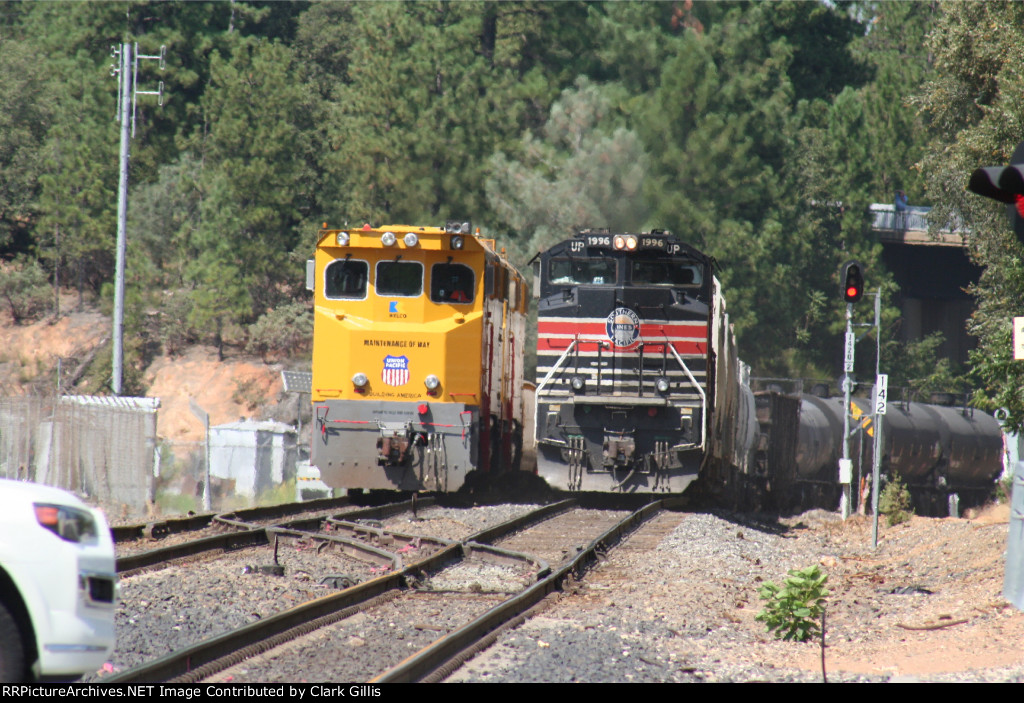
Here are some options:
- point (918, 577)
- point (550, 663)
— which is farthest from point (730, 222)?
point (550, 663)

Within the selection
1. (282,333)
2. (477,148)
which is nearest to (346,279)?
(477,148)

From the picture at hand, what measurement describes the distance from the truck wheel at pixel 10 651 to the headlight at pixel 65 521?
0.40m

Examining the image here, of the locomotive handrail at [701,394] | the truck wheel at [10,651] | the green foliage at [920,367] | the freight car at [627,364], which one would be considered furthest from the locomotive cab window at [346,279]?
the green foliage at [920,367]

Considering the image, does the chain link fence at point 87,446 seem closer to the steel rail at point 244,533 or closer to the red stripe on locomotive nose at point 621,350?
the steel rail at point 244,533

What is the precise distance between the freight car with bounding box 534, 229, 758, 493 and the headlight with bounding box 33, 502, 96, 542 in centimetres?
1215

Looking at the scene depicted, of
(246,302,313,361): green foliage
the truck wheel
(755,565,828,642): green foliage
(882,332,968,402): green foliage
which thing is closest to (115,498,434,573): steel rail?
the truck wheel

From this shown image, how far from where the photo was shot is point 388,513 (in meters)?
16.2

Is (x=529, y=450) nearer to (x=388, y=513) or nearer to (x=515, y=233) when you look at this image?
(x=388, y=513)

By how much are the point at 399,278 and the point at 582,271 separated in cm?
284

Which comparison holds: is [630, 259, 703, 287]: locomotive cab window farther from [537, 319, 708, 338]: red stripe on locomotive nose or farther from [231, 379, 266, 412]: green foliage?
[231, 379, 266, 412]: green foliage

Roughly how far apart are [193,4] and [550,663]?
52619 millimetres

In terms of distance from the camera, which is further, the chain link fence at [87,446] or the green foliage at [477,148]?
the green foliage at [477,148]

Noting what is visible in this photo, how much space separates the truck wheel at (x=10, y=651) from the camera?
5.07 meters

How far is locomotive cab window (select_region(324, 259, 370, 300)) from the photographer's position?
683 inches
